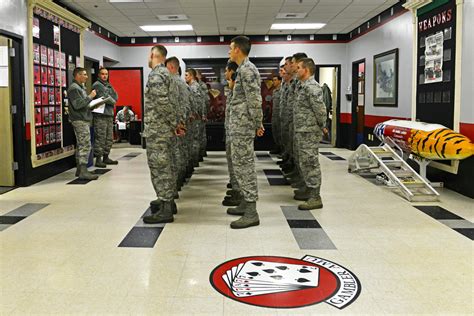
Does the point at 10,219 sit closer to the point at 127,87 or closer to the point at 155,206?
the point at 155,206

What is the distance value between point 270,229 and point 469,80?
137 inches

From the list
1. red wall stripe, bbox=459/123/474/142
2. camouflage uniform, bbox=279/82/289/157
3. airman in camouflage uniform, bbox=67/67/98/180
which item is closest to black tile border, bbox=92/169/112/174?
airman in camouflage uniform, bbox=67/67/98/180

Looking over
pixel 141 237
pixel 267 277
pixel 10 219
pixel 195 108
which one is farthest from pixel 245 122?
pixel 195 108

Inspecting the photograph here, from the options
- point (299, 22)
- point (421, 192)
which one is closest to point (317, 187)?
point (421, 192)

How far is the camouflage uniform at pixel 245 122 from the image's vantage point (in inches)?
178

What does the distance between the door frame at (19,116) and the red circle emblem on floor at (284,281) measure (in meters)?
4.62

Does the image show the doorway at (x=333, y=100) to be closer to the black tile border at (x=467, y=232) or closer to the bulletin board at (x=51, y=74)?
the bulletin board at (x=51, y=74)

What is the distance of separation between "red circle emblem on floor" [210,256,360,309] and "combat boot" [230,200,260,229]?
91 centimetres

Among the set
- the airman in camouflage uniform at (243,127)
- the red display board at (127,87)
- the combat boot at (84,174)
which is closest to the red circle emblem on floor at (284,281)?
the airman in camouflage uniform at (243,127)

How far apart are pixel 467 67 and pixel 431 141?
106 cm

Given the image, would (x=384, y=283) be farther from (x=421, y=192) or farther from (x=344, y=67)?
(x=344, y=67)

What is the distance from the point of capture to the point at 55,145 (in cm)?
814

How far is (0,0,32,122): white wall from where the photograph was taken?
636 centimetres

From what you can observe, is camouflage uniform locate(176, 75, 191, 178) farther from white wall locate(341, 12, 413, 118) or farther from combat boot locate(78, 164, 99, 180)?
white wall locate(341, 12, 413, 118)
